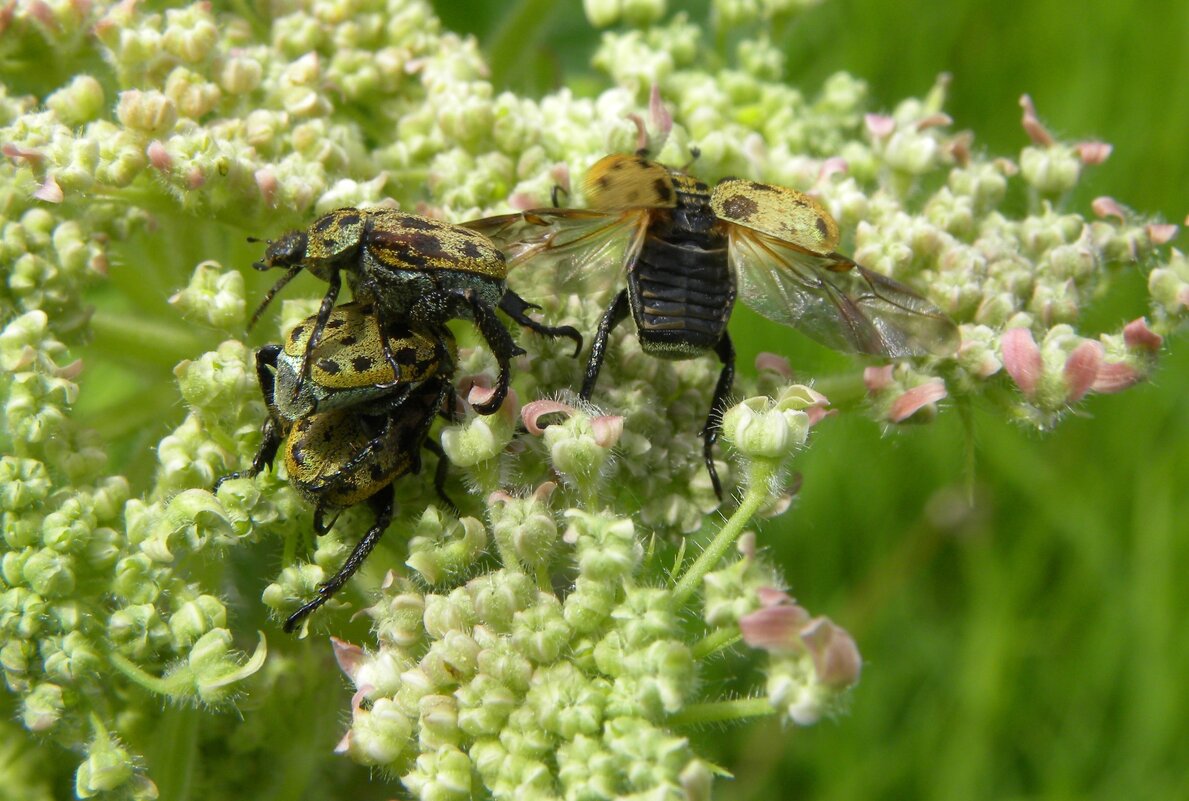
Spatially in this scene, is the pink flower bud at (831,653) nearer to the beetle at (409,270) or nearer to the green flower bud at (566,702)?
the green flower bud at (566,702)

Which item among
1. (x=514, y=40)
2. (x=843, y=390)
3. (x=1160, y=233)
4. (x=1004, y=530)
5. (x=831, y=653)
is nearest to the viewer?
(x=831, y=653)

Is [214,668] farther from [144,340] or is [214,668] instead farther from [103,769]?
[144,340]

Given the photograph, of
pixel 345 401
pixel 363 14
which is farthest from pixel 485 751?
pixel 363 14

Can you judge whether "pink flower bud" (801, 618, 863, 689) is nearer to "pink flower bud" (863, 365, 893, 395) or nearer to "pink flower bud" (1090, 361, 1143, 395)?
"pink flower bud" (863, 365, 893, 395)

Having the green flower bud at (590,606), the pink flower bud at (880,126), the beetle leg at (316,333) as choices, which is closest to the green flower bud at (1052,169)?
the pink flower bud at (880,126)

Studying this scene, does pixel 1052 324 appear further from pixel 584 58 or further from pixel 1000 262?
pixel 584 58

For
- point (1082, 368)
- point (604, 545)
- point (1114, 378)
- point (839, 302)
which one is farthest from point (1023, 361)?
point (604, 545)
